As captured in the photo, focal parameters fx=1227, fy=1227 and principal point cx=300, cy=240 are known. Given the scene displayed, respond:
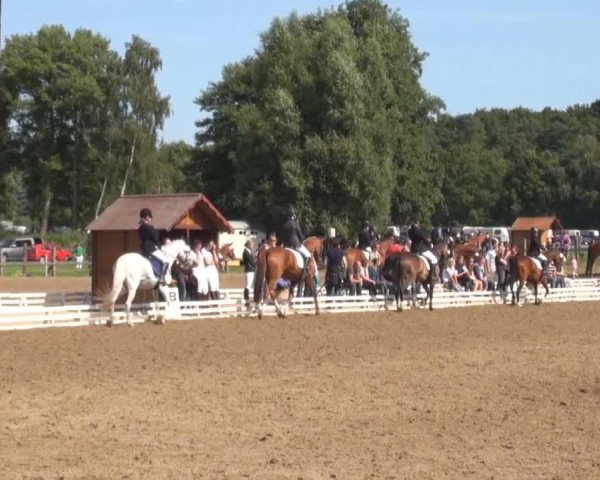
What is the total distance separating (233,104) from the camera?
7319 cm

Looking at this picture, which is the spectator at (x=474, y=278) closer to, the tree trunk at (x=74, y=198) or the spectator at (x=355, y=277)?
the spectator at (x=355, y=277)

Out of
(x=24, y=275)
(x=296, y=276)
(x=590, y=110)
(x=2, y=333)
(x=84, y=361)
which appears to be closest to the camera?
(x=84, y=361)

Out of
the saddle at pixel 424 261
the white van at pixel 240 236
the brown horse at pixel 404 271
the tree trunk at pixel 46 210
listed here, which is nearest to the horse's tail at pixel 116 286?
the brown horse at pixel 404 271

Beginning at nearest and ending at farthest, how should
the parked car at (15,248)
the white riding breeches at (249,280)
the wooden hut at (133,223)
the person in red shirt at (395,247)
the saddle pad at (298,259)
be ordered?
the saddle pad at (298,259) → the wooden hut at (133,223) → the white riding breeches at (249,280) → the person in red shirt at (395,247) → the parked car at (15,248)

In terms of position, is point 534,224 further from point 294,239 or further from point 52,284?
point 294,239

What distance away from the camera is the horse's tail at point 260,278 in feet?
77.7

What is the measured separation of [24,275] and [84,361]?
32083mm

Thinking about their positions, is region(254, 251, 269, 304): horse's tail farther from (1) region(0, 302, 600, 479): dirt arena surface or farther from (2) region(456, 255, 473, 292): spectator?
(2) region(456, 255, 473, 292): spectator

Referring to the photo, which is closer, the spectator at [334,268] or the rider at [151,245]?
the rider at [151,245]

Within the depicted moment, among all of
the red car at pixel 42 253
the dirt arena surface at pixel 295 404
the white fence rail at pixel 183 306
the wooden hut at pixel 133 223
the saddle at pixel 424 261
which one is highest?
the red car at pixel 42 253

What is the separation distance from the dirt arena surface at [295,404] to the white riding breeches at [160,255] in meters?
1.76

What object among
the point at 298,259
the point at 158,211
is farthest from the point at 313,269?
the point at 158,211

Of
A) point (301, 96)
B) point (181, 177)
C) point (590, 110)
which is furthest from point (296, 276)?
point (590, 110)

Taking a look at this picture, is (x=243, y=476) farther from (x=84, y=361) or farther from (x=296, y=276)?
(x=296, y=276)
